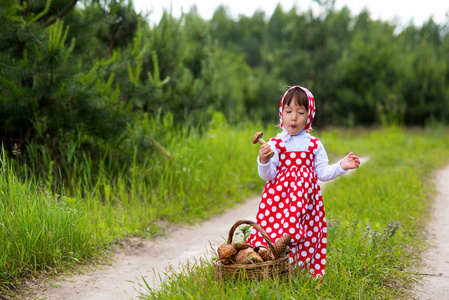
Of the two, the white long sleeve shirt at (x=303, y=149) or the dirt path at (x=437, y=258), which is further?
the dirt path at (x=437, y=258)

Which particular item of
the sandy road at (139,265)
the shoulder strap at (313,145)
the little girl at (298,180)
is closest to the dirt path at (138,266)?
the sandy road at (139,265)

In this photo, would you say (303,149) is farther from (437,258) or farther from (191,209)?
(191,209)

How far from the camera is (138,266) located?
3893 mm

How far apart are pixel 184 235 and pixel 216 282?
2055mm

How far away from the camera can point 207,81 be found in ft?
27.8

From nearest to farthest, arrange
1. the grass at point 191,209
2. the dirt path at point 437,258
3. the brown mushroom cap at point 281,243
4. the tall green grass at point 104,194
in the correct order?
the brown mushroom cap at point 281,243, the grass at point 191,209, the dirt path at point 437,258, the tall green grass at point 104,194

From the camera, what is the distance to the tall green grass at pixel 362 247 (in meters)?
2.79

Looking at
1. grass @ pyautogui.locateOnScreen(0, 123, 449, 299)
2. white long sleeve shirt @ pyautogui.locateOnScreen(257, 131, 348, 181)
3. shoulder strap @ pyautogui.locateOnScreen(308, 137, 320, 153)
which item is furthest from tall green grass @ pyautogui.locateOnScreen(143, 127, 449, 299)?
shoulder strap @ pyautogui.locateOnScreen(308, 137, 320, 153)

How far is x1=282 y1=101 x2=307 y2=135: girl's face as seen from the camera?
10.0ft

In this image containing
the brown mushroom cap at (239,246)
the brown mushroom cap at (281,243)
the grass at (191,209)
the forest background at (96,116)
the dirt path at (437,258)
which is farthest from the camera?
the forest background at (96,116)

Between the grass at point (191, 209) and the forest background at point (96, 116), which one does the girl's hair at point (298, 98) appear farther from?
the grass at point (191, 209)

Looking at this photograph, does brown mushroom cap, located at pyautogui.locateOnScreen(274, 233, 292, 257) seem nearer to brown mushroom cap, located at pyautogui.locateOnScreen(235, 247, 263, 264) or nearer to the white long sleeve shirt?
brown mushroom cap, located at pyautogui.locateOnScreen(235, 247, 263, 264)

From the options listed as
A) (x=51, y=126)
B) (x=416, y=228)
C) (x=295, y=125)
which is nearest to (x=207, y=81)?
(x=51, y=126)

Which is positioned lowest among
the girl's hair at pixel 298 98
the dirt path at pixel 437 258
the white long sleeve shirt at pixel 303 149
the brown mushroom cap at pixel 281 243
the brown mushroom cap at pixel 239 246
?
the dirt path at pixel 437 258
